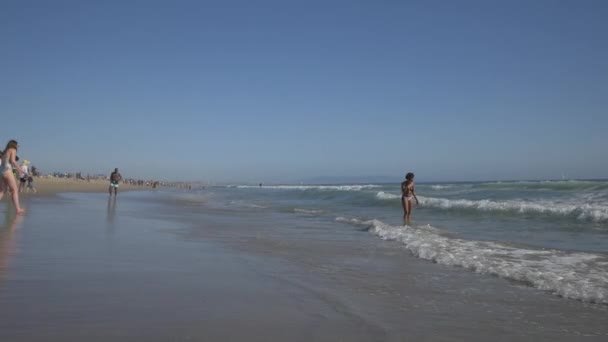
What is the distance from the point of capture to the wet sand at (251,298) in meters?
3.29

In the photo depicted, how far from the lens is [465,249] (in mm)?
8156

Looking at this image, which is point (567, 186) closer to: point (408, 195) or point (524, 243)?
point (408, 195)

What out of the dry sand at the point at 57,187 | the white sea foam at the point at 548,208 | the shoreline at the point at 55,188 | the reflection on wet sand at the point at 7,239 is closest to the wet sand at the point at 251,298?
the reflection on wet sand at the point at 7,239

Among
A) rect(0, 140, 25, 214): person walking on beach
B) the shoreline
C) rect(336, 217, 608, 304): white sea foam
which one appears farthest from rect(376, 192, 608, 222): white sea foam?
the shoreline

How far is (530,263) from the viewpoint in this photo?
A: 6840 millimetres

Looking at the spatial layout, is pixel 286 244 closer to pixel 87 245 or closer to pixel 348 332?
pixel 87 245

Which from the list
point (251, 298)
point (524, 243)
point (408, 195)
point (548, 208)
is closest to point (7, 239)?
point (251, 298)

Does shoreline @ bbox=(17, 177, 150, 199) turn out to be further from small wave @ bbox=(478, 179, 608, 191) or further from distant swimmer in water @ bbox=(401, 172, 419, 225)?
small wave @ bbox=(478, 179, 608, 191)

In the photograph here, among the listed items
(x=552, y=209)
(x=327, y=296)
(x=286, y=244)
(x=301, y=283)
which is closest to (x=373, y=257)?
(x=286, y=244)

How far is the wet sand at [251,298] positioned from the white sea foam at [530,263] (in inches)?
12.3

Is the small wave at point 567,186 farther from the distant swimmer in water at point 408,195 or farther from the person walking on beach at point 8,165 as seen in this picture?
the person walking on beach at point 8,165

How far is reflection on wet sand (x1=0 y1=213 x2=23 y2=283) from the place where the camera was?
503 cm

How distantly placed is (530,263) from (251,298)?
15.3 ft

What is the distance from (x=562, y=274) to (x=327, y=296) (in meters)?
3.48
